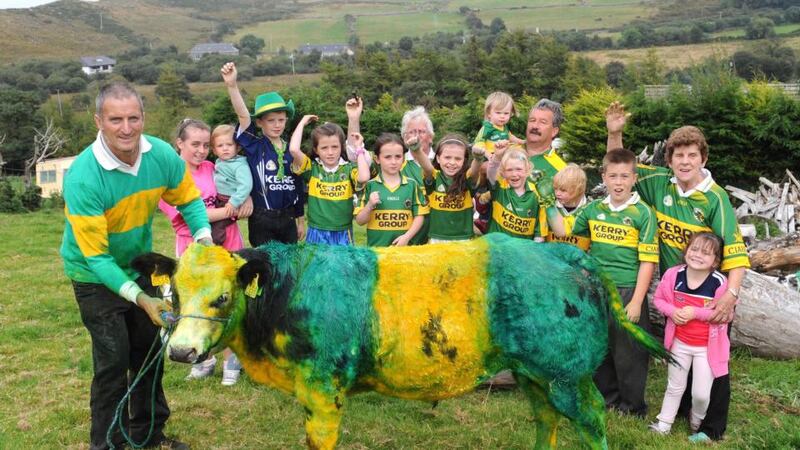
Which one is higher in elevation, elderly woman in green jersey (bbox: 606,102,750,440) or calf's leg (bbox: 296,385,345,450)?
elderly woman in green jersey (bbox: 606,102,750,440)

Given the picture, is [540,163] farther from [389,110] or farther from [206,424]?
[389,110]

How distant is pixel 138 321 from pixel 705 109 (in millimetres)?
15759

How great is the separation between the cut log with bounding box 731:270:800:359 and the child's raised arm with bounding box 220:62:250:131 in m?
5.47

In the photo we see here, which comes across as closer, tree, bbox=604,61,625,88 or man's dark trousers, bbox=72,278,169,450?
man's dark trousers, bbox=72,278,169,450

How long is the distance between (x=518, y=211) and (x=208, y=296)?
118 inches

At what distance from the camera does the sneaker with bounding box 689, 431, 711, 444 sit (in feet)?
17.1

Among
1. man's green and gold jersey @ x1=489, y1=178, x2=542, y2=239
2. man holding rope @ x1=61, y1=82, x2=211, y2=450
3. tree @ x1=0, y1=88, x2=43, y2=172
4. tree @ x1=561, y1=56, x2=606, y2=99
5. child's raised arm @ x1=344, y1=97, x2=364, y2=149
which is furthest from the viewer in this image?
tree @ x1=0, y1=88, x2=43, y2=172

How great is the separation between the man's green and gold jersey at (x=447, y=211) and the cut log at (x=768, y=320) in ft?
10.3

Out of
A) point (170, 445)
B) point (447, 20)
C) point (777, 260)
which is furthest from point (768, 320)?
point (447, 20)

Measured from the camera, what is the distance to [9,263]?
12.7 metres

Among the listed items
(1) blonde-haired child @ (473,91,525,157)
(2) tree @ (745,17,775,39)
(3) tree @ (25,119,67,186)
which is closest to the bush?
(3) tree @ (25,119,67,186)

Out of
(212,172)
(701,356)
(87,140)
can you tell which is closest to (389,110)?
(212,172)

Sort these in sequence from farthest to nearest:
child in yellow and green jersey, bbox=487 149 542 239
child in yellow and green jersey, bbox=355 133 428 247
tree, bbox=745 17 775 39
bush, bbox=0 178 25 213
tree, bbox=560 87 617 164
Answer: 1. tree, bbox=745 17 775 39
2. bush, bbox=0 178 25 213
3. tree, bbox=560 87 617 164
4. child in yellow and green jersey, bbox=355 133 428 247
5. child in yellow and green jersey, bbox=487 149 542 239

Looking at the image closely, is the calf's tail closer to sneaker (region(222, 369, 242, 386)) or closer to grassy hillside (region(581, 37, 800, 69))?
sneaker (region(222, 369, 242, 386))
